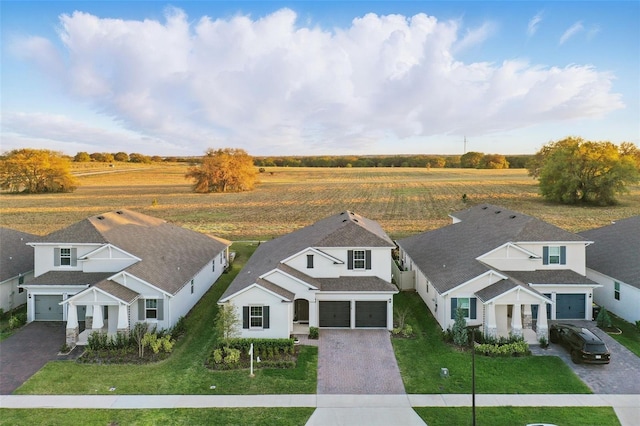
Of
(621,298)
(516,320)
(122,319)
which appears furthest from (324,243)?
(621,298)

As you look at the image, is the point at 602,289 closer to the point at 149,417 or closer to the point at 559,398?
the point at 559,398

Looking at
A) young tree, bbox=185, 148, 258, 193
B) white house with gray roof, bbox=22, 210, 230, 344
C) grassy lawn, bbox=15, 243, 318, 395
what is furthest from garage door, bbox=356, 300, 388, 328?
young tree, bbox=185, 148, 258, 193

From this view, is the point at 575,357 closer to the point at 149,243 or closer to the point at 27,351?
the point at 149,243

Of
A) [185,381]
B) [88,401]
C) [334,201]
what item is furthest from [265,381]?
[334,201]

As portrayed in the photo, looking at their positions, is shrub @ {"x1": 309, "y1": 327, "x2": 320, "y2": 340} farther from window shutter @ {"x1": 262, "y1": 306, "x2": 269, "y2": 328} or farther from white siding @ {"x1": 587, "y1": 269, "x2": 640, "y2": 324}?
white siding @ {"x1": 587, "y1": 269, "x2": 640, "y2": 324}

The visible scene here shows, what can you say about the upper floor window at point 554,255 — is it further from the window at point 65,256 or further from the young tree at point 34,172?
the young tree at point 34,172
